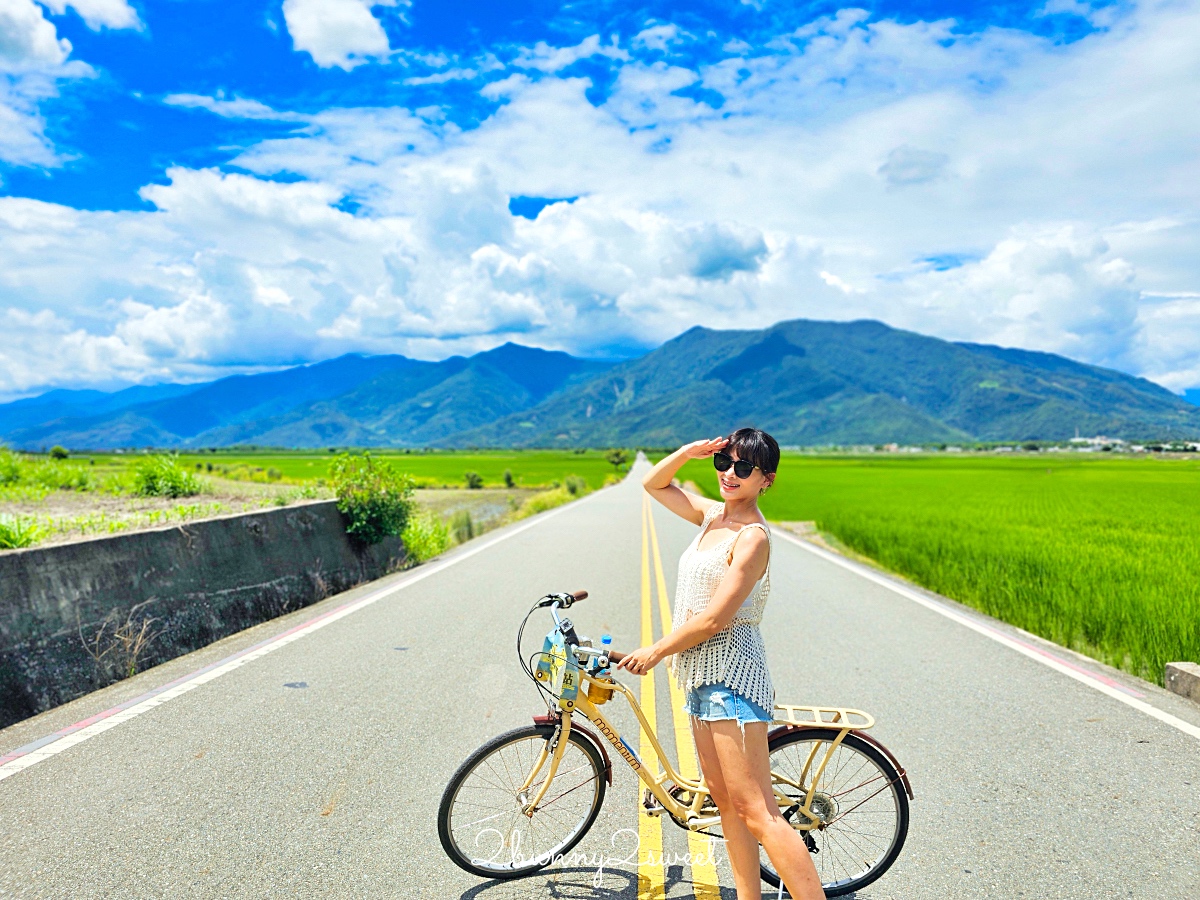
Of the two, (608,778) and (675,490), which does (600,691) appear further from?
(675,490)

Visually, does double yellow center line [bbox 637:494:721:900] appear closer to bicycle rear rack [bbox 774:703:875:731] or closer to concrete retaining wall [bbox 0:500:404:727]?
bicycle rear rack [bbox 774:703:875:731]

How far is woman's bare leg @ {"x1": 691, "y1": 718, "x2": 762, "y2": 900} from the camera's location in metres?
2.88

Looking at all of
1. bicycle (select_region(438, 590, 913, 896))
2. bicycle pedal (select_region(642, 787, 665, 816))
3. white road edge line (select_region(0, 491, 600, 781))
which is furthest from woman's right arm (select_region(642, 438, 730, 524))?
white road edge line (select_region(0, 491, 600, 781))

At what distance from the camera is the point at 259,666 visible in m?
6.17

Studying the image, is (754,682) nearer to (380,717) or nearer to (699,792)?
(699,792)

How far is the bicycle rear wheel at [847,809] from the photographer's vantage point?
3.28 m

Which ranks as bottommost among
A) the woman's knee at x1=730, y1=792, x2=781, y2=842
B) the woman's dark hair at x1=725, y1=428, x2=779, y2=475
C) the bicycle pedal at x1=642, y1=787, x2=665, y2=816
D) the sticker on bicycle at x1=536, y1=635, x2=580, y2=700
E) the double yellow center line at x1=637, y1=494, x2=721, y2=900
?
the double yellow center line at x1=637, y1=494, x2=721, y2=900

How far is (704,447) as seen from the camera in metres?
3.06

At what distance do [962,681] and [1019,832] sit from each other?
2648 mm

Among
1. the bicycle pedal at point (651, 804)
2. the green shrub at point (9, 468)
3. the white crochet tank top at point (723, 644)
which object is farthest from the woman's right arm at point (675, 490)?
the green shrub at point (9, 468)

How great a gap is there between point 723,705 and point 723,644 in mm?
218

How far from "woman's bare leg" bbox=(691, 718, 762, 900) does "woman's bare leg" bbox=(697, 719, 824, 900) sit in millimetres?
17

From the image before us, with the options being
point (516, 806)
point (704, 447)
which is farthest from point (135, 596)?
point (704, 447)

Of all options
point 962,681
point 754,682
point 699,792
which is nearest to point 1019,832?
point 699,792
